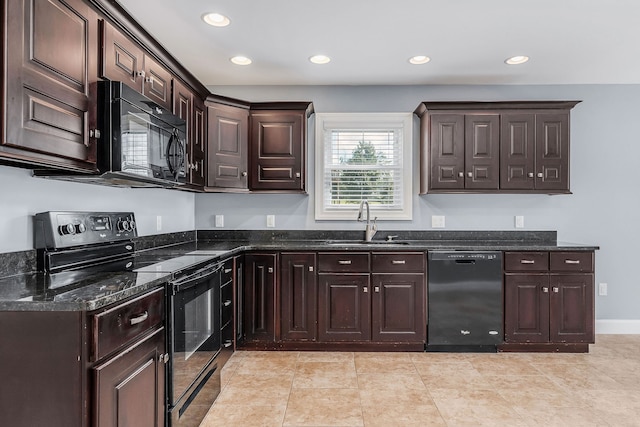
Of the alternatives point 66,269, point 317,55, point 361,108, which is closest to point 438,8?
point 317,55

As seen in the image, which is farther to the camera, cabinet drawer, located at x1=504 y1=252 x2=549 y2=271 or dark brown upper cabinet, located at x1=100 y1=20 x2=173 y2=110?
cabinet drawer, located at x1=504 y1=252 x2=549 y2=271

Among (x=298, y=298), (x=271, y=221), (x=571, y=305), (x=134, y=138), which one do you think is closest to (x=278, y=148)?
(x=271, y=221)

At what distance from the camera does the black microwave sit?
1877mm

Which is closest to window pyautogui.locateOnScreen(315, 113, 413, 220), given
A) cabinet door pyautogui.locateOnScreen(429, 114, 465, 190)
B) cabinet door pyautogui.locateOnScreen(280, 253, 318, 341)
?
cabinet door pyautogui.locateOnScreen(429, 114, 465, 190)

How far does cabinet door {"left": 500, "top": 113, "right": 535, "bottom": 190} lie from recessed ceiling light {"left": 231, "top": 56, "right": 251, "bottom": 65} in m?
2.37

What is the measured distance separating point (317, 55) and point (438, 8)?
1078mm

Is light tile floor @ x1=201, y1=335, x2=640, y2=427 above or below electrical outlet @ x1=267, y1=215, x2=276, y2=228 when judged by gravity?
below

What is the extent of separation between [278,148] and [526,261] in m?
2.42

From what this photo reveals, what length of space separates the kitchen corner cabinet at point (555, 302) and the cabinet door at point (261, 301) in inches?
80.5

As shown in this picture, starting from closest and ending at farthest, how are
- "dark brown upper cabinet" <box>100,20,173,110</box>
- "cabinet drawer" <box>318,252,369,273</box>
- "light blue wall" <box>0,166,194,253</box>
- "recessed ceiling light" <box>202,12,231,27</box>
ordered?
"light blue wall" <box>0,166,194,253</box>
"dark brown upper cabinet" <box>100,20,173,110</box>
"recessed ceiling light" <box>202,12,231,27</box>
"cabinet drawer" <box>318,252,369,273</box>

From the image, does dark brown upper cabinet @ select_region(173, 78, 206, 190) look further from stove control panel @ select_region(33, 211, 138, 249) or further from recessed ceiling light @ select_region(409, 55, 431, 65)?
recessed ceiling light @ select_region(409, 55, 431, 65)

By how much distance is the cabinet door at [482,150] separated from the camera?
11.7 feet

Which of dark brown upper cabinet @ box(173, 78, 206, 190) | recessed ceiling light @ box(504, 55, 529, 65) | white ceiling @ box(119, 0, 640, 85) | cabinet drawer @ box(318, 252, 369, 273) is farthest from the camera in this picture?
cabinet drawer @ box(318, 252, 369, 273)

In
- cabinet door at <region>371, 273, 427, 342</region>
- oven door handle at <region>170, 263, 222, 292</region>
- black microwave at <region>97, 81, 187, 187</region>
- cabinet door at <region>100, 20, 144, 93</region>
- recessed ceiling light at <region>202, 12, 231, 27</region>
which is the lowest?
cabinet door at <region>371, 273, 427, 342</region>
